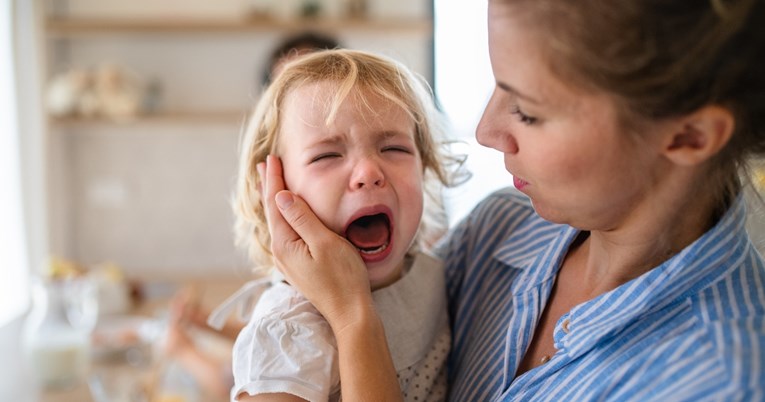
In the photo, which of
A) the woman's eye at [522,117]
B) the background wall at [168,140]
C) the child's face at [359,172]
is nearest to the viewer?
the woman's eye at [522,117]

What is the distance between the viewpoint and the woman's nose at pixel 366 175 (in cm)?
96

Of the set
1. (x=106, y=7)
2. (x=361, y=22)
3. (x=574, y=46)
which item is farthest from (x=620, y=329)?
(x=106, y=7)

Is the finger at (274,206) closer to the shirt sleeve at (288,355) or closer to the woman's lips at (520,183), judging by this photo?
the shirt sleeve at (288,355)

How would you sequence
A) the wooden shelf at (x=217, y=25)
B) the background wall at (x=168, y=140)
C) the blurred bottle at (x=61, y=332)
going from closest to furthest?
the blurred bottle at (x=61, y=332) → the wooden shelf at (x=217, y=25) → the background wall at (x=168, y=140)

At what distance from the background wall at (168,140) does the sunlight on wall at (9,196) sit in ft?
1.45

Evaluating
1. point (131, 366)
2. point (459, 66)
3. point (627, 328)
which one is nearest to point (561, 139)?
point (627, 328)

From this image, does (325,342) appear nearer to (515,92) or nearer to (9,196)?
(515,92)

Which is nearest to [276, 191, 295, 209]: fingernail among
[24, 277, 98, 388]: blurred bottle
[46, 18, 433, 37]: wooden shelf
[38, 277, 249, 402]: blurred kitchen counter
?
[38, 277, 249, 402]: blurred kitchen counter

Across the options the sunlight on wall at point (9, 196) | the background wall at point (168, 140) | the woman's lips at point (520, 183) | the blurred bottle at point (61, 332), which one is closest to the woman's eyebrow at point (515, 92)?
the woman's lips at point (520, 183)

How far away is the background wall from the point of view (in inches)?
152

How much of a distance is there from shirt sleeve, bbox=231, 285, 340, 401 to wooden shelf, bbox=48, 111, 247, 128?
9.27 feet

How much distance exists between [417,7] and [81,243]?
2483 millimetres

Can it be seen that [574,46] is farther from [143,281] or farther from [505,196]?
[143,281]

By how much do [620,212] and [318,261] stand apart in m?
0.39
